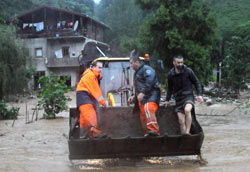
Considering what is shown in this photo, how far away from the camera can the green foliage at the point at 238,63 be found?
23266 millimetres

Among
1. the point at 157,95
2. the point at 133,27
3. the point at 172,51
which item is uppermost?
the point at 133,27

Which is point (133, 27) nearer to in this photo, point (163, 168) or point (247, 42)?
point (247, 42)

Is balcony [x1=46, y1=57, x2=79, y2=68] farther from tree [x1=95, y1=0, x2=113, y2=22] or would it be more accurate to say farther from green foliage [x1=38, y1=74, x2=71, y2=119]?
tree [x1=95, y1=0, x2=113, y2=22]

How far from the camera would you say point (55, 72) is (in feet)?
124

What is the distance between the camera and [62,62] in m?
36.3

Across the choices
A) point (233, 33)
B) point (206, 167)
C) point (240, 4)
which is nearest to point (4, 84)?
point (206, 167)

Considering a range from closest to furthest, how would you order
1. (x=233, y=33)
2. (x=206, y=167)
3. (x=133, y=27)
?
(x=206, y=167) < (x=233, y=33) < (x=133, y=27)

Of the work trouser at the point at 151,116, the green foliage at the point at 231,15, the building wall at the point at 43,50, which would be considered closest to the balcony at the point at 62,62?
the building wall at the point at 43,50

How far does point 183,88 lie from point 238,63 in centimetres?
1848

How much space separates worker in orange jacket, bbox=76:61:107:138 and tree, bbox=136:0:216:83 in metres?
18.9

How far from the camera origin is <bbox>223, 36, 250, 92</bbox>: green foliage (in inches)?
916

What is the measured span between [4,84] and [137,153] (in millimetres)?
18340

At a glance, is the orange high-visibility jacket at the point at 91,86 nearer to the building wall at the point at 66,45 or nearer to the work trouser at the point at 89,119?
the work trouser at the point at 89,119

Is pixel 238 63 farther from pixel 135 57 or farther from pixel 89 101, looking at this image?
pixel 89 101
